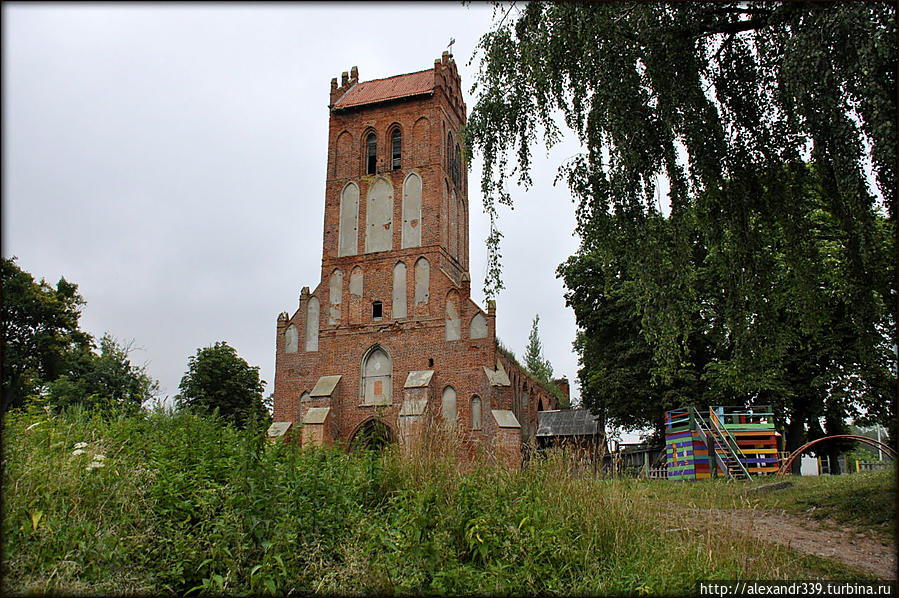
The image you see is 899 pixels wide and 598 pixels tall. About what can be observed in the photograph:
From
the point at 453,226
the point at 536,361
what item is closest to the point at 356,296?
the point at 453,226

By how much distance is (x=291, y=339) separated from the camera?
24.7 metres

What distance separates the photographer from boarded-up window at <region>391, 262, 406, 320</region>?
24109 millimetres

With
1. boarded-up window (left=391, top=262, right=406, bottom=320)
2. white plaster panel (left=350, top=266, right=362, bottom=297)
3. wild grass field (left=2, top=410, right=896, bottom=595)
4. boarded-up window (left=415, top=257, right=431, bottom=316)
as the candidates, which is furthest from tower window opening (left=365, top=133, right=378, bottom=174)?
wild grass field (left=2, top=410, right=896, bottom=595)

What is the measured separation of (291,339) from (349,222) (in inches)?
197

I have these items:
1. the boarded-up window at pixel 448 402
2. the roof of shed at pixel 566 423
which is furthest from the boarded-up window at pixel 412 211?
the roof of shed at pixel 566 423

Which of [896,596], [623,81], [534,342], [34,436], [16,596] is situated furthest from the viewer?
[534,342]

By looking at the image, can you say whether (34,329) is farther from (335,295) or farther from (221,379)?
(335,295)

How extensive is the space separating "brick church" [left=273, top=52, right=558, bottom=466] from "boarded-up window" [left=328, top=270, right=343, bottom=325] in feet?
0.14

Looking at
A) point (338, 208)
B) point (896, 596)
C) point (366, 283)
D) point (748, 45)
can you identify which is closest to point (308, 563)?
point (896, 596)

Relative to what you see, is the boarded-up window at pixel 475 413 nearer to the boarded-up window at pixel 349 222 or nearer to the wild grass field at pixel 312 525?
the boarded-up window at pixel 349 222

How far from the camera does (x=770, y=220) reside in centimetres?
827

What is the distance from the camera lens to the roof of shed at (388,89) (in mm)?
26359

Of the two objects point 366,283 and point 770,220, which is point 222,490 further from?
point 366,283

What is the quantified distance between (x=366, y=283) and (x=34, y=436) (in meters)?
17.7
